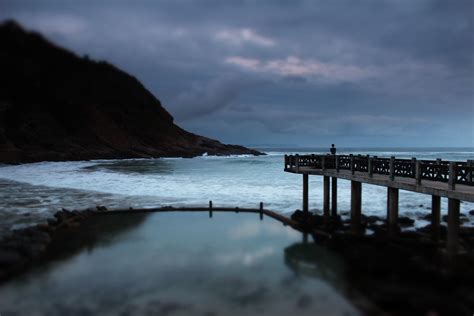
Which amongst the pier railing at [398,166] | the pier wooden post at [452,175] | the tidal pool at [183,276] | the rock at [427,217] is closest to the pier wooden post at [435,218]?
the pier railing at [398,166]

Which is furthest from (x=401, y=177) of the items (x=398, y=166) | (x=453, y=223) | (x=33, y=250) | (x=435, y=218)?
(x=33, y=250)

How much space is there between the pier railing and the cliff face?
255ft

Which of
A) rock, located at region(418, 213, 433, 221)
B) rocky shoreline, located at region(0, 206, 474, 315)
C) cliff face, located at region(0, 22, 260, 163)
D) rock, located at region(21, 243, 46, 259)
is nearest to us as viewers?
rocky shoreline, located at region(0, 206, 474, 315)

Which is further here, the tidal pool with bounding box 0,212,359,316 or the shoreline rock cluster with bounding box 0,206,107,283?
the shoreline rock cluster with bounding box 0,206,107,283

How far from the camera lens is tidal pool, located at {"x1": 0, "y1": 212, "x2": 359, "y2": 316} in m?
11.6

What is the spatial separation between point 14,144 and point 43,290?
91045 millimetres

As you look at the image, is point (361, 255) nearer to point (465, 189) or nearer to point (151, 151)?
point (465, 189)

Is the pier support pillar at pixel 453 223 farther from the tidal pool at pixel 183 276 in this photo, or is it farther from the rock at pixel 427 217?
the rock at pixel 427 217

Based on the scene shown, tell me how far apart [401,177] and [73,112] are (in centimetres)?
12116

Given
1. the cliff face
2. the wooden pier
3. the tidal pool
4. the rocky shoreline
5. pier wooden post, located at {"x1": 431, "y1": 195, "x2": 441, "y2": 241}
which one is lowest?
the tidal pool

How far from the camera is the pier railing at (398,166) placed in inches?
557

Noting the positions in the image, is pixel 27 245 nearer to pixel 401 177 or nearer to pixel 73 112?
pixel 401 177

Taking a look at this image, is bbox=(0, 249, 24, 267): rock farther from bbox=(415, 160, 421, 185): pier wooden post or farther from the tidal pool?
bbox=(415, 160, 421, 185): pier wooden post

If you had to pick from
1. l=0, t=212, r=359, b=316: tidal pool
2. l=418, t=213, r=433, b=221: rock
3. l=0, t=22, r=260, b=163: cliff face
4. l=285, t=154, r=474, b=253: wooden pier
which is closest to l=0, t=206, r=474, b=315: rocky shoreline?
l=0, t=212, r=359, b=316: tidal pool
